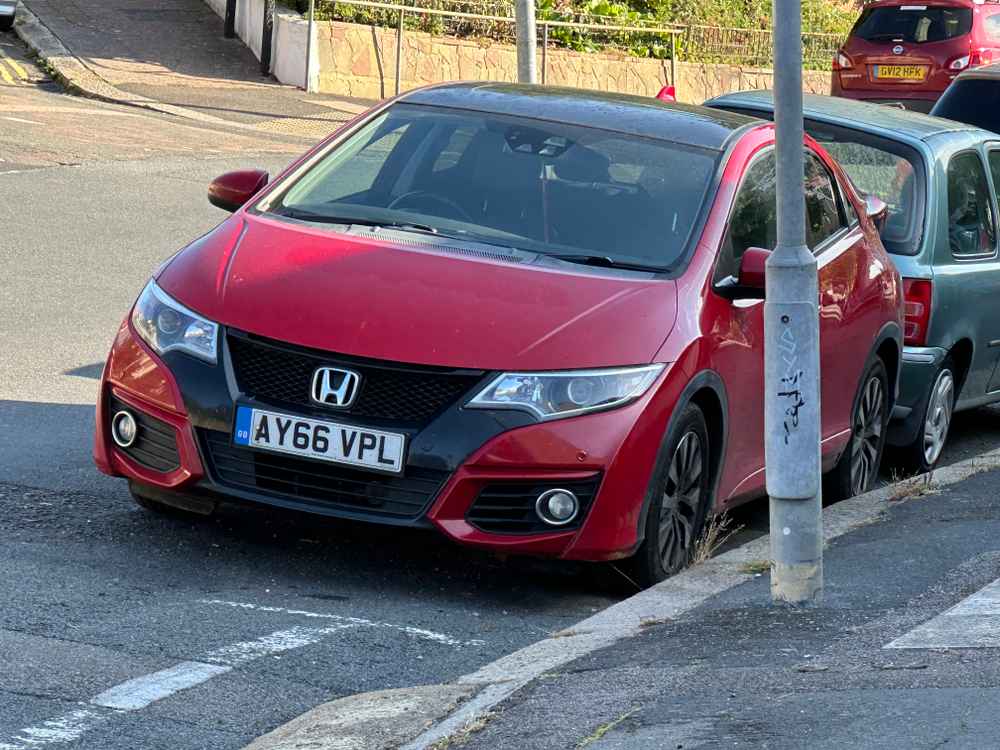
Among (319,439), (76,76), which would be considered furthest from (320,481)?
(76,76)

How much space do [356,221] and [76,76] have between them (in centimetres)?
1788

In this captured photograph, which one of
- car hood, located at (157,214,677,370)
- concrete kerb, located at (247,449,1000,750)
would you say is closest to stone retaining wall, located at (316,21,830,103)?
concrete kerb, located at (247,449,1000,750)

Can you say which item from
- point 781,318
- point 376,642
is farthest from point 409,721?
point 781,318

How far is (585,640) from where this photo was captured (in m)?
5.66

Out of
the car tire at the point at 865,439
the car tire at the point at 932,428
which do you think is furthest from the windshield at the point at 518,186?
the car tire at the point at 932,428

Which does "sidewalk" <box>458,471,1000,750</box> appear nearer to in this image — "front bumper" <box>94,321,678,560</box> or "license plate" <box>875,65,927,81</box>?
"front bumper" <box>94,321,678,560</box>

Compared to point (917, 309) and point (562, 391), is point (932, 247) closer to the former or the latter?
point (917, 309)

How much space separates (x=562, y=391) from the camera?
6027 millimetres

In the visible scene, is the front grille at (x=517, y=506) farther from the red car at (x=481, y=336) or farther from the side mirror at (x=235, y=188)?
the side mirror at (x=235, y=188)

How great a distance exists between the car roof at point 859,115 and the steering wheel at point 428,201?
291 centimetres

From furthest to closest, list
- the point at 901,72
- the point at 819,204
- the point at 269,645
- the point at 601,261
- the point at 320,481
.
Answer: the point at 901,72 → the point at 819,204 → the point at 601,261 → the point at 320,481 → the point at 269,645

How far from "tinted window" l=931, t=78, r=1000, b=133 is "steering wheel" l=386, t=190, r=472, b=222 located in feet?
29.9

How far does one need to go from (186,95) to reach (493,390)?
1875 centimetres

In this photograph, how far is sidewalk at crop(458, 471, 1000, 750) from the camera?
438 centimetres
